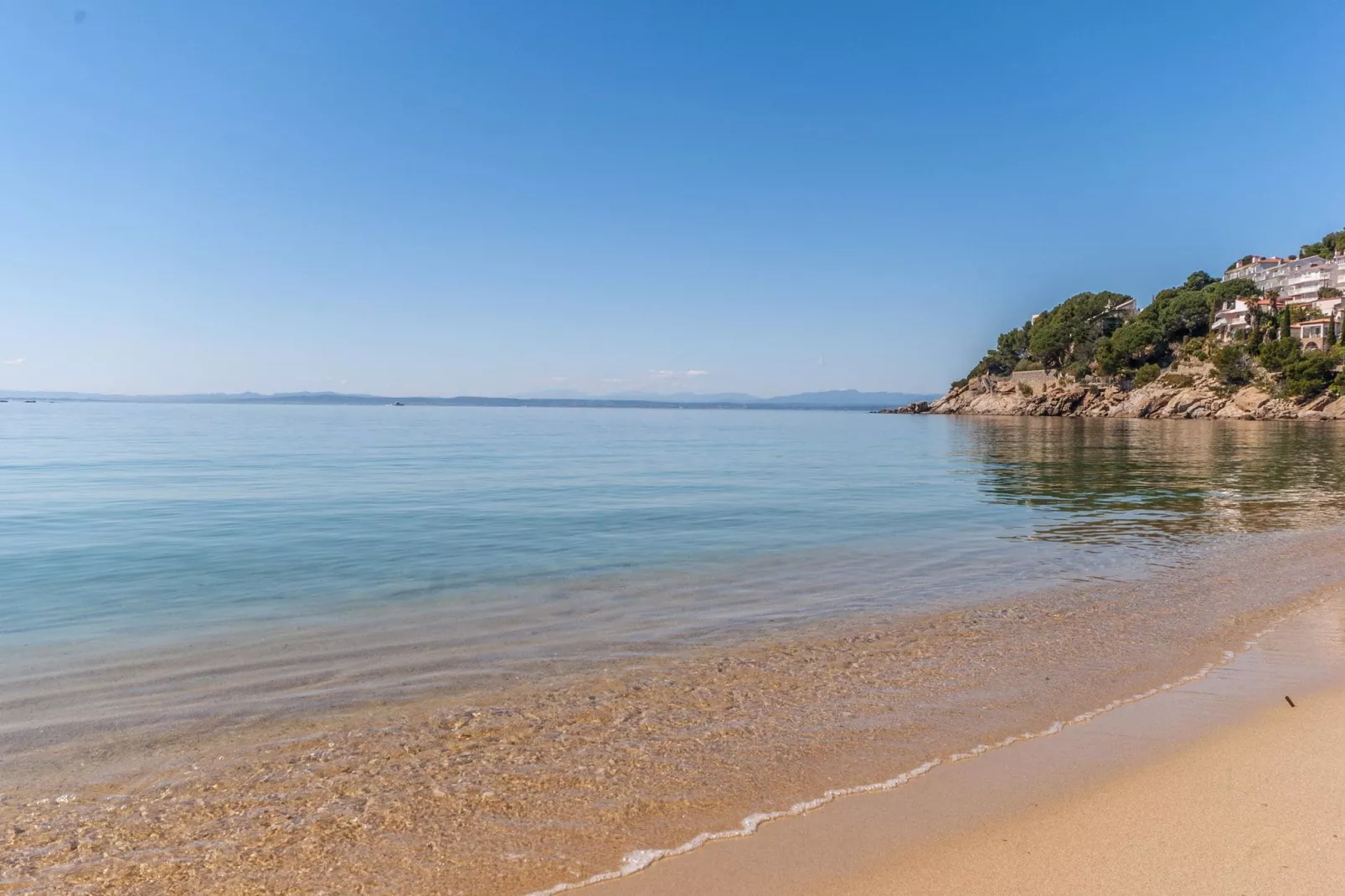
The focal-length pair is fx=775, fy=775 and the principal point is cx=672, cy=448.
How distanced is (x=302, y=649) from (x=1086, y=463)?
37819 mm

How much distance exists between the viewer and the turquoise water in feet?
36.5

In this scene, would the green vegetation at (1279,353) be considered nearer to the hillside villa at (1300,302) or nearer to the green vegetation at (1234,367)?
the green vegetation at (1234,367)

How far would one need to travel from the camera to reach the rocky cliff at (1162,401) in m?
95.7

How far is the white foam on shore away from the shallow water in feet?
0.34

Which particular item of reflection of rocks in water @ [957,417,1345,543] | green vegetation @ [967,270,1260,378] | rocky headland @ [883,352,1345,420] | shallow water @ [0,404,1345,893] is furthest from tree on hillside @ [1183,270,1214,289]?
shallow water @ [0,404,1345,893]

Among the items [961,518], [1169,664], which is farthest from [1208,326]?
[1169,664]

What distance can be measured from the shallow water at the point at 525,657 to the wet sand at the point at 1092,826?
426 millimetres

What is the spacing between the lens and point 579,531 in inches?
693

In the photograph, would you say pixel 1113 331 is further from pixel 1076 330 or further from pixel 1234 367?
pixel 1234 367

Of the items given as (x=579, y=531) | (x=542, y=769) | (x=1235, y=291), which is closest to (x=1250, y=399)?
(x=1235, y=291)

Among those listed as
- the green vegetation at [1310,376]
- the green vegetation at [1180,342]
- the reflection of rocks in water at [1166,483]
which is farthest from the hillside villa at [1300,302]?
the reflection of rocks in water at [1166,483]

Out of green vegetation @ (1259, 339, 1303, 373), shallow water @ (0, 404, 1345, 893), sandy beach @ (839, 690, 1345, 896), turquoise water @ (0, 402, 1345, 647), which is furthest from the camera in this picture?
green vegetation @ (1259, 339, 1303, 373)

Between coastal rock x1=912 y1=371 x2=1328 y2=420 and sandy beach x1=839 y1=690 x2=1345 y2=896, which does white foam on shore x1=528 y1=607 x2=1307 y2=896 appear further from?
coastal rock x1=912 y1=371 x2=1328 y2=420

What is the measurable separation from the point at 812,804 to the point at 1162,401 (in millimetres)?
125471
